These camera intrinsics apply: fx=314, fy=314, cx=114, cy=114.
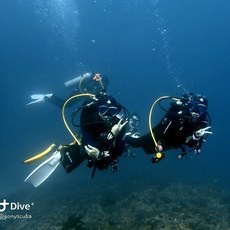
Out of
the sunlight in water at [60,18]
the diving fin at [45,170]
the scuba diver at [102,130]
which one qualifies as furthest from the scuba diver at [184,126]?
the sunlight in water at [60,18]

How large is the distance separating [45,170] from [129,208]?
652 cm

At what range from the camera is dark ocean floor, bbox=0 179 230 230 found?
37.1 feet

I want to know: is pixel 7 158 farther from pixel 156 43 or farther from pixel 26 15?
pixel 156 43

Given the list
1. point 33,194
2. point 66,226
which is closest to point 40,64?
point 33,194

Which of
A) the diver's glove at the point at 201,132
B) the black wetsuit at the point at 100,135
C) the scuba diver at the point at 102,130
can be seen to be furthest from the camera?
the diver's glove at the point at 201,132

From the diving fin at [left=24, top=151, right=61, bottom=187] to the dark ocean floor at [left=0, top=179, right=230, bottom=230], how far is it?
460 centimetres

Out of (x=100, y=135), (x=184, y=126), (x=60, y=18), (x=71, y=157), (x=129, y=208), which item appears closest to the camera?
(x=100, y=135)

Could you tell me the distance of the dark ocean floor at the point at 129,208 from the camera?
1130 centimetres

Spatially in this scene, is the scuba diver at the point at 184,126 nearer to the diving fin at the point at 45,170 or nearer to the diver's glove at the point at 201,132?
the diver's glove at the point at 201,132

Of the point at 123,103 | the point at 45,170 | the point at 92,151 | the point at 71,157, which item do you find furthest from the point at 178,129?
the point at 123,103

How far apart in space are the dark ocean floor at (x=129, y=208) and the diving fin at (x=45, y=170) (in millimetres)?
4605

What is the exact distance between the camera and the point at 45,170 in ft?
23.9

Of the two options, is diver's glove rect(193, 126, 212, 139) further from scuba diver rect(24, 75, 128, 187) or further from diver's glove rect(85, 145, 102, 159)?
diver's glove rect(85, 145, 102, 159)

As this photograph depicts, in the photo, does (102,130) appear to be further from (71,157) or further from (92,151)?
(71,157)
